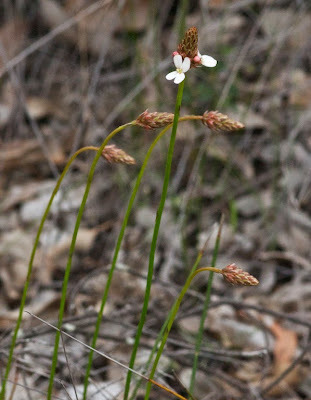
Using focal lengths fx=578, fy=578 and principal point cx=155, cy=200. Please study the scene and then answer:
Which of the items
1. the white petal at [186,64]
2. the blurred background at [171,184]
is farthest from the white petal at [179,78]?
the blurred background at [171,184]

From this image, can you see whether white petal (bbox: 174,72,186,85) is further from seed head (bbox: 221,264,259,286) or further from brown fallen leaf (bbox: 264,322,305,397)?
brown fallen leaf (bbox: 264,322,305,397)

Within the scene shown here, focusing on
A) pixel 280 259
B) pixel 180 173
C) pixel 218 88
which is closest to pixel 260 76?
pixel 218 88

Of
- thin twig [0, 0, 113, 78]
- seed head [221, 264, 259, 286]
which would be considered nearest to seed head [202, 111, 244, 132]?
seed head [221, 264, 259, 286]

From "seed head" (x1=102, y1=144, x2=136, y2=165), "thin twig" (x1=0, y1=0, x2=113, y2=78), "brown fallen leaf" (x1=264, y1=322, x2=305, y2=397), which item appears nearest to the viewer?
"seed head" (x1=102, y1=144, x2=136, y2=165)

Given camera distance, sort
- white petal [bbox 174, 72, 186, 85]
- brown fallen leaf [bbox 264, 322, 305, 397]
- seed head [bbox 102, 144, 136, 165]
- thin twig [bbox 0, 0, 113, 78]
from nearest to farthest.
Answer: white petal [bbox 174, 72, 186, 85]
seed head [bbox 102, 144, 136, 165]
brown fallen leaf [bbox 264, 322, 305, 397]
thin twig [bbox 0, 0, 113, 78]

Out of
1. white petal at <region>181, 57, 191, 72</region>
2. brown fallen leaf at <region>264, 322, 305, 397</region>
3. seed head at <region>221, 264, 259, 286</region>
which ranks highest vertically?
white petal at <region>181, 57, 191, 72</region>

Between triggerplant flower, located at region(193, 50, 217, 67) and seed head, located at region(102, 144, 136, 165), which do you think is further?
seed head, located at region(102, 144, 136, 165)

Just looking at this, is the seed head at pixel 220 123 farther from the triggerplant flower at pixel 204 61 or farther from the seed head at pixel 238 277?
the seed head at pixel 238 277

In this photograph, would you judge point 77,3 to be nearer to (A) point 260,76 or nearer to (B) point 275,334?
(A) point 260,76
